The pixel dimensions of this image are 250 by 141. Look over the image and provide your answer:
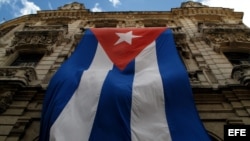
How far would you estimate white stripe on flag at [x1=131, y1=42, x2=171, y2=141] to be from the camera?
834cm

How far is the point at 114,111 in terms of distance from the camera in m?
9.02

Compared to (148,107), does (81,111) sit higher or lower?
lower

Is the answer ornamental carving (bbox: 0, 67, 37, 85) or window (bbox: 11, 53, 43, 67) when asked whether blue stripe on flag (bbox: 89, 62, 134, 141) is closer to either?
ornamental carving (bbox: 0, 67, 37, 85)

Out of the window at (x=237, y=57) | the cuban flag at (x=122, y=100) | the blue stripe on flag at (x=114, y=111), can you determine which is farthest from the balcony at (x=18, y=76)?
the window at (x=237, y=57)

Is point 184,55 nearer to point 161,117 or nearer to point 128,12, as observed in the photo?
point 161,117

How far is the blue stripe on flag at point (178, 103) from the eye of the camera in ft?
28.3

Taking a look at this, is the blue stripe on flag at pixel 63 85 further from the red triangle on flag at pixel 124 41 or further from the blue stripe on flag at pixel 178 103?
the blue stripe on flag at pixel 178 103

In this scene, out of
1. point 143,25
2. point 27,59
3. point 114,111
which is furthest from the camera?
point 143,25

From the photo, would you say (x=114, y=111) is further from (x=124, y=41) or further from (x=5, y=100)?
(x=124, y=41)

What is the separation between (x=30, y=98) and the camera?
39.8ft

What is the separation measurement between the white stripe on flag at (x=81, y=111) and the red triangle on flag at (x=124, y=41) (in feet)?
4.14

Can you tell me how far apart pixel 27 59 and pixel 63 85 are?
7.62 m

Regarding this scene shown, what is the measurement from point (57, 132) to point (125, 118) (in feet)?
6.91

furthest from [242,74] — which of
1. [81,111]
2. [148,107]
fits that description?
[81,111]
